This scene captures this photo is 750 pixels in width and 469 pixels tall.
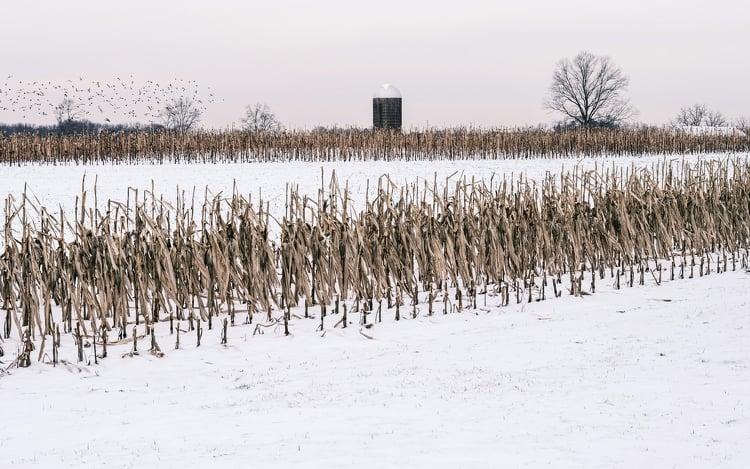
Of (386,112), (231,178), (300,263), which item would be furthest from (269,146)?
(300,263)

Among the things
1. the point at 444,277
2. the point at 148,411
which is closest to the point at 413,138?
the point at 444,277

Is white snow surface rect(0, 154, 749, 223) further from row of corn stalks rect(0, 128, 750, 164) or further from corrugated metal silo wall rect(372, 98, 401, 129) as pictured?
corrugated metal silo wall rect(372, 98, 401, 129)

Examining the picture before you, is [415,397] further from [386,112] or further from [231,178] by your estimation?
[386,112]

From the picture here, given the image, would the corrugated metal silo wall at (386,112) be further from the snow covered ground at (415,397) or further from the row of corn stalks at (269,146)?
the snow covered ground at (415,397)

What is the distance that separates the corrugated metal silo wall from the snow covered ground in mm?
29988

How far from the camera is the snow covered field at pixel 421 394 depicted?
4.37 metres

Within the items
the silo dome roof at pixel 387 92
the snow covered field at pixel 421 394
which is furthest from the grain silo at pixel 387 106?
the snow covered field at pixel 421 394

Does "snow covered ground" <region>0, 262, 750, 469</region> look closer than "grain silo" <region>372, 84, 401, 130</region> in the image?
Yes

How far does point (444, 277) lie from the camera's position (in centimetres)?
923

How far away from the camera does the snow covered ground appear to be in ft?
14.3

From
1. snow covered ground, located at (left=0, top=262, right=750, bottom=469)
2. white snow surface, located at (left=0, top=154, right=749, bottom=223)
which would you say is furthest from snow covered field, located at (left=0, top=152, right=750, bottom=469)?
white snow surface, located at (left=0, top=154, right=749, bottom=223)

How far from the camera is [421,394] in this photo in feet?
18.0

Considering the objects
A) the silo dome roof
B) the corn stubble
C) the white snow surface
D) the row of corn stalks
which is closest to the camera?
the corn stubble

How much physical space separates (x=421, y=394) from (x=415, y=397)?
8cm
